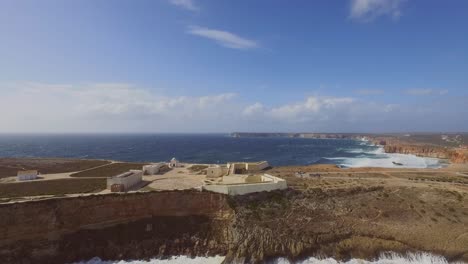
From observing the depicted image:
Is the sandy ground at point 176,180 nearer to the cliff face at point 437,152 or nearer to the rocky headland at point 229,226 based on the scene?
the rocky headland at point 229,226

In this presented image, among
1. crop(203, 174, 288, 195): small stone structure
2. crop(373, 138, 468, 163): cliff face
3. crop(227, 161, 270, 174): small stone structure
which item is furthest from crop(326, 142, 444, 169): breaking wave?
crop(203, 174, 288, 195): small stone structure

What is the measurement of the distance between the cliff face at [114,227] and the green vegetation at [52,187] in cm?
498

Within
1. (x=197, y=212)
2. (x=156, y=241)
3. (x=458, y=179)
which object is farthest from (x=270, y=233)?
(x=458, y=179)

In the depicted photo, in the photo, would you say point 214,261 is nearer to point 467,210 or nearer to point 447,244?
point 447,244

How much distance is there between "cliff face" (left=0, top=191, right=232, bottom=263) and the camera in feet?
81.8

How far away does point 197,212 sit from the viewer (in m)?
30.6

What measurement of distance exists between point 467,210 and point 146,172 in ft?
145

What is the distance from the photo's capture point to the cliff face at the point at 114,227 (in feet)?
81.8

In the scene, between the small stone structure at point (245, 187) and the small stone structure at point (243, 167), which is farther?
the small stone structure at point (243, 167)

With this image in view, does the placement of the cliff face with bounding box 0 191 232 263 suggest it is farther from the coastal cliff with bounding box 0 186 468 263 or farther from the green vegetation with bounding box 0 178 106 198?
the green vegetation with bounding box 0 178 106 198

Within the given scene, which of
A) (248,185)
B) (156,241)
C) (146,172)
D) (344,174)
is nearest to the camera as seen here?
(156,241)

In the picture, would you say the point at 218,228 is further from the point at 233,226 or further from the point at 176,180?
the point at 176,180

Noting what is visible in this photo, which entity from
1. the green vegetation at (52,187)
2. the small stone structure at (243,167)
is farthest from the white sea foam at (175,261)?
the small stone structure at (243,167)

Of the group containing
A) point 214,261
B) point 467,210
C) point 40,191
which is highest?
point 40,191
